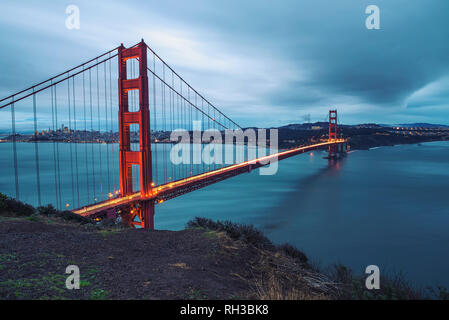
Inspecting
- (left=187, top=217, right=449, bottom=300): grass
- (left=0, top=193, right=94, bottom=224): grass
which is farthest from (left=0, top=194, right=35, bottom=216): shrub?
(left=187, top=217, right=449, bottom=300): grass

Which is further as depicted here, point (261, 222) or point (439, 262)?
point (261, 222)

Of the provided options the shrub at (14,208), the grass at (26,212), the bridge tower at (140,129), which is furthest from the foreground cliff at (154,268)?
the bridge tower at (140,129)

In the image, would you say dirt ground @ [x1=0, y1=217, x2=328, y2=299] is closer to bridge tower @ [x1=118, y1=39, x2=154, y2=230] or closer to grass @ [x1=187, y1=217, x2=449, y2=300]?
grass @ [x1=187, y1=217, x2=449, y2=300]

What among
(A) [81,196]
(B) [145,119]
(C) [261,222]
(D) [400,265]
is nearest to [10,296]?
(B) [145,119]

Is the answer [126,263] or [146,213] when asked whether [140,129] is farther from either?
[126,263]

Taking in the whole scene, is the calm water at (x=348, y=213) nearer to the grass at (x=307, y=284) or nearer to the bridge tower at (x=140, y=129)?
the grass at (x=307, y=284)
